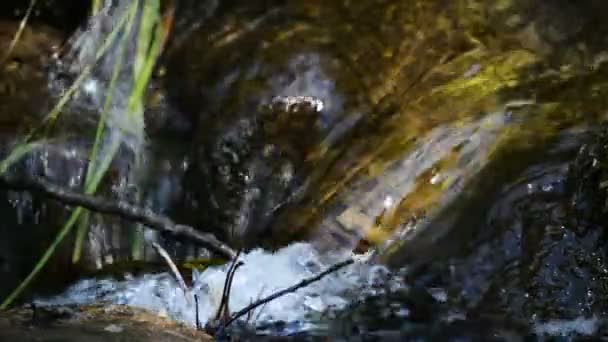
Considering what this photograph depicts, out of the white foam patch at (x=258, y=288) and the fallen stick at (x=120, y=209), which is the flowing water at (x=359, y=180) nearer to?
the white foam patch at (x=258, y=288)

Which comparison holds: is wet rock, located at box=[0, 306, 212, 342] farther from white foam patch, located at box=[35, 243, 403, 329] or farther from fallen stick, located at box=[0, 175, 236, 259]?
white foam patch, located at box=[35, 243, 403, 329]

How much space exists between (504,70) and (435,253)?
3.64 feet

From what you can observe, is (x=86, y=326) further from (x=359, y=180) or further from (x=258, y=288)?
(x=359, y=180)

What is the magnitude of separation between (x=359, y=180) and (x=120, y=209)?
4.73 feet

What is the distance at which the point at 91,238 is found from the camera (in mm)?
3361

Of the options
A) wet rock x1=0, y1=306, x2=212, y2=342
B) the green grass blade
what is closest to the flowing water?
the green grass blade

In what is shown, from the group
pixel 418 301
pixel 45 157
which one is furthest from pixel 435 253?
pixel 45 157

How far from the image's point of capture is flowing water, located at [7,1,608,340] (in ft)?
7.96

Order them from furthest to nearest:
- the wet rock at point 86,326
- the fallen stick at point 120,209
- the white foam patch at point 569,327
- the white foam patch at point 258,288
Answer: the white foam patch at point 258,288, the white foam patch at point 569,327, the fallen stick at point 120,209, the wet rock at point 86,326

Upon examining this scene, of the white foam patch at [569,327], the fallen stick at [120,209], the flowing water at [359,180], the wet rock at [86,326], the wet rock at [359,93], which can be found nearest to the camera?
the wet rock at [86,326]

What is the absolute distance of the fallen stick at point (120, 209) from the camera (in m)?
1.71

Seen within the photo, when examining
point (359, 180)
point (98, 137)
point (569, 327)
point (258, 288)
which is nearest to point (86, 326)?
point (98, 137)

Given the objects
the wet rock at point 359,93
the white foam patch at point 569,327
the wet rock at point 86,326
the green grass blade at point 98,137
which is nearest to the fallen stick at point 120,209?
the wet rock at point 86,326

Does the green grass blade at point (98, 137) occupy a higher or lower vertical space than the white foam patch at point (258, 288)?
higher
